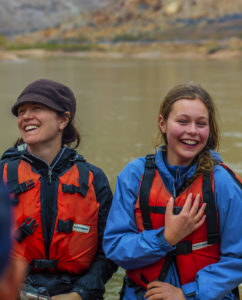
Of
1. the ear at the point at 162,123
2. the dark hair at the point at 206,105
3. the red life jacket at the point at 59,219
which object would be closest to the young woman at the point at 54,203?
the red life jacket at the point at 59,219

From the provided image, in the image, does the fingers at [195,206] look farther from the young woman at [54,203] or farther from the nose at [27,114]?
the nose at [27,114]

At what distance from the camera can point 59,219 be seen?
2396 millimetres

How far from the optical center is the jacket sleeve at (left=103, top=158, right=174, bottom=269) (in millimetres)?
2225

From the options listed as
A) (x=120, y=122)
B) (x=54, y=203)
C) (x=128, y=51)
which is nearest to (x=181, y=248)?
(x=54, y=203)

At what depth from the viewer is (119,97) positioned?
46.5 ft

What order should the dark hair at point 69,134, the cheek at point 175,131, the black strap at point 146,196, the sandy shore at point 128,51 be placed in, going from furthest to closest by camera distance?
1. the sandy shore at point 128,51
2. the dark hair at point 69,134
3. the cheek at point 175,131
4. the black strap at point 146,196

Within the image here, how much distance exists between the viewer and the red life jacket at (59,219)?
240 cm

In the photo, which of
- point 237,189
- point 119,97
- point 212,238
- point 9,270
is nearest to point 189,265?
Answer: point 212,238

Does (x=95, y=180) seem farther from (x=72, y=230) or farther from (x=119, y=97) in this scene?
(x=119, y=97)

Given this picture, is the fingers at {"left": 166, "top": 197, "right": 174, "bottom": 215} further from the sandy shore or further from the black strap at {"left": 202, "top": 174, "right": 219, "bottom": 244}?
the sandy shore

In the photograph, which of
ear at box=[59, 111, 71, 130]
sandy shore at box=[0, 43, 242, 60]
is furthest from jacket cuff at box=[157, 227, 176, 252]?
sandy shore at box=[0, 43, 242, 60]

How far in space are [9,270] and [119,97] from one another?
531 inches

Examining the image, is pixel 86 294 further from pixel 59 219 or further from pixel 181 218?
pixel 181 218

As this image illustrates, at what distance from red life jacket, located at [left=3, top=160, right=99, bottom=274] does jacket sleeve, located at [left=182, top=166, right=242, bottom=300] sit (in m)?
0.63
